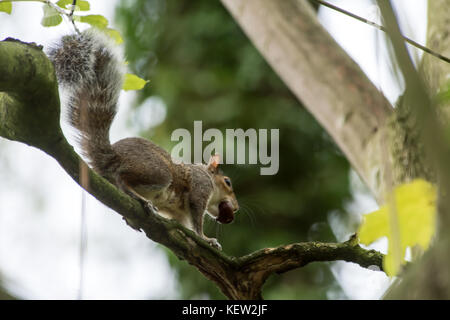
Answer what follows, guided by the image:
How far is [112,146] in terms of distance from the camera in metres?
1.54

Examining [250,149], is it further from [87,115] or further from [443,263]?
[443,263]

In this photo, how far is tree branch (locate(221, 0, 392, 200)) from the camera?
4.96 ft

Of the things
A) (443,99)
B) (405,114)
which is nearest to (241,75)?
(405,114)

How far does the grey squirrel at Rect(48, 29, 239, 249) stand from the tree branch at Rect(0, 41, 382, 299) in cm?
11

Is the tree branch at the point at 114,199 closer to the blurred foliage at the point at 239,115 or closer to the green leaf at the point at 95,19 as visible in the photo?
→ the green leaf at the point at 95,19

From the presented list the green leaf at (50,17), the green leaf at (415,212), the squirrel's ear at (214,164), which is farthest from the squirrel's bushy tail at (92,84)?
the green leaf at (415,212)

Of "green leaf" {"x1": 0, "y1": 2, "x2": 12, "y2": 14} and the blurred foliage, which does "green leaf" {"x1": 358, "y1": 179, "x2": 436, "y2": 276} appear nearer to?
"green leaf" {"x1": 0, "y1": 2, "x2": 12, "y2": 14}

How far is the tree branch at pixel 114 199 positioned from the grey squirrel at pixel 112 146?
0.11 metres

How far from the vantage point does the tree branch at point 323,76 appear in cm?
151

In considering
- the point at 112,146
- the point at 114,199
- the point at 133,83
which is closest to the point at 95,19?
the point at 133,83

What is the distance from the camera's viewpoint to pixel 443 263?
0.88 feet

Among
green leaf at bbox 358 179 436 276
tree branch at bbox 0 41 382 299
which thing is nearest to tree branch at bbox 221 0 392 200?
tree branch at bbox 0 41 382 299

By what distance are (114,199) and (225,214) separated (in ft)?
3.68

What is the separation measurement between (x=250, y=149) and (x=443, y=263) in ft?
7.82
